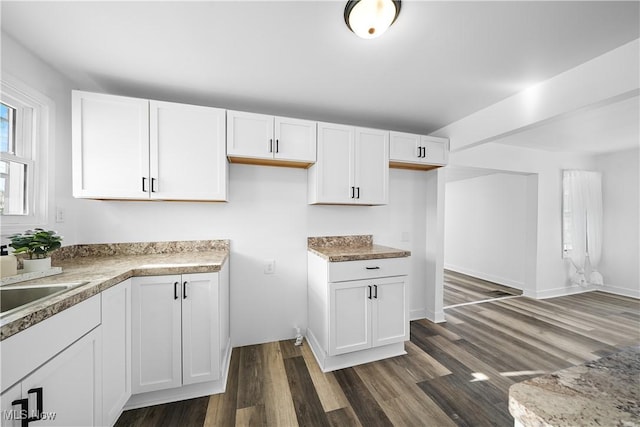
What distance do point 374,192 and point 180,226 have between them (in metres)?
1.87

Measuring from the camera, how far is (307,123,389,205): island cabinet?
2309 millimetres

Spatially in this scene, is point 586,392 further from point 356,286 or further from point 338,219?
point 338,219

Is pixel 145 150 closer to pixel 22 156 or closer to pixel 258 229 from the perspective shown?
pixel 22 156

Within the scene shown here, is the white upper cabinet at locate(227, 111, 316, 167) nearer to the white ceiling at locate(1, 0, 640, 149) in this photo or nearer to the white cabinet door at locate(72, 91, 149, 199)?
the white ceiling at locate(1, 0, 640, 149)

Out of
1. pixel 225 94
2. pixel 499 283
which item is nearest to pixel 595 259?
pixel 499 283

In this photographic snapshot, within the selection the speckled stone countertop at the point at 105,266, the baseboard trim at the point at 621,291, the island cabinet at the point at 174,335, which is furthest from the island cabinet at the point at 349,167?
the baseboard trim at the point at 621,291

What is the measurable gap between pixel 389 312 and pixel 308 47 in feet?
7.12

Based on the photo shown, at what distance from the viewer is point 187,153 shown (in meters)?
1.97

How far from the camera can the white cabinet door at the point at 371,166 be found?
2420 mm

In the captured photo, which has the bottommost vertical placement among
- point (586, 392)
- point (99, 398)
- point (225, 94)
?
point (99, 398)

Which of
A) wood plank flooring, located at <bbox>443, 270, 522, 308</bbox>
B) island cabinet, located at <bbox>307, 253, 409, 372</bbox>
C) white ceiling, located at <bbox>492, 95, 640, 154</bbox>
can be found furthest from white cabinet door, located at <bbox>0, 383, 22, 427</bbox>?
wood plank flooring, located at <bbox>443, 270, 522, 308</bbox>


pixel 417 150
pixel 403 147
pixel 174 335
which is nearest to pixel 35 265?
pixel 174 335

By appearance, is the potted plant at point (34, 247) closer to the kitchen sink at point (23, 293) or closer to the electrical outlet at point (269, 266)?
the kitchen sink at point (23, 293)

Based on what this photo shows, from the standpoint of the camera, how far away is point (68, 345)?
109 cm
